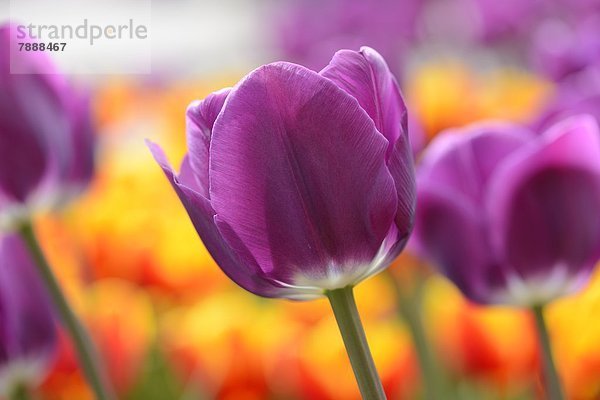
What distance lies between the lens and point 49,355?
55 cm

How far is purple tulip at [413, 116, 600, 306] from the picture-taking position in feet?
1.44

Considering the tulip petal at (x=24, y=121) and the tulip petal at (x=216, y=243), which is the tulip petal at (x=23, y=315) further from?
the tulip petal at (x=216, y=243)

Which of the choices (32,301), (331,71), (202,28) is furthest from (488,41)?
(202,28)

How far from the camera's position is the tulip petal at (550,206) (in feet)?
1.40

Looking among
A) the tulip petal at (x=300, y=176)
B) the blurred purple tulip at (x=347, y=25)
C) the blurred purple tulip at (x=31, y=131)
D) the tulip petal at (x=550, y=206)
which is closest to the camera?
the tulip petal at (x=300, y=176)

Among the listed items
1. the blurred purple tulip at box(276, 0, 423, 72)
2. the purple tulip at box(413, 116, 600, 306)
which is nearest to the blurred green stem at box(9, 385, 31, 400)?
the purple tulip at box(413, 116, 600, 306)

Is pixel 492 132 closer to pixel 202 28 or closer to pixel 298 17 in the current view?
pixel 298 17

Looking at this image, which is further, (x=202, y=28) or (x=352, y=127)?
(x=202, y=28)

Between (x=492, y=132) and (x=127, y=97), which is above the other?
(x=492, y=132)

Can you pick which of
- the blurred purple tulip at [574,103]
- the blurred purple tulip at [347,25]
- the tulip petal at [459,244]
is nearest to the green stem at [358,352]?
the tulip petal at [459,244]

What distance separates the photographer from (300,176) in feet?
1.09

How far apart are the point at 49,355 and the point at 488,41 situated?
1284 millimetres

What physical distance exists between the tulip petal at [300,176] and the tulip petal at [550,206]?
12 centimetres

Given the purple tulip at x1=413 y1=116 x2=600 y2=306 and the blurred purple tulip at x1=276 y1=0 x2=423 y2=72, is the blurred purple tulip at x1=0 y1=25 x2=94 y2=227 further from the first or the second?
the blurred purple tulip at x1=276 y1=0 x2=423 y2=72
